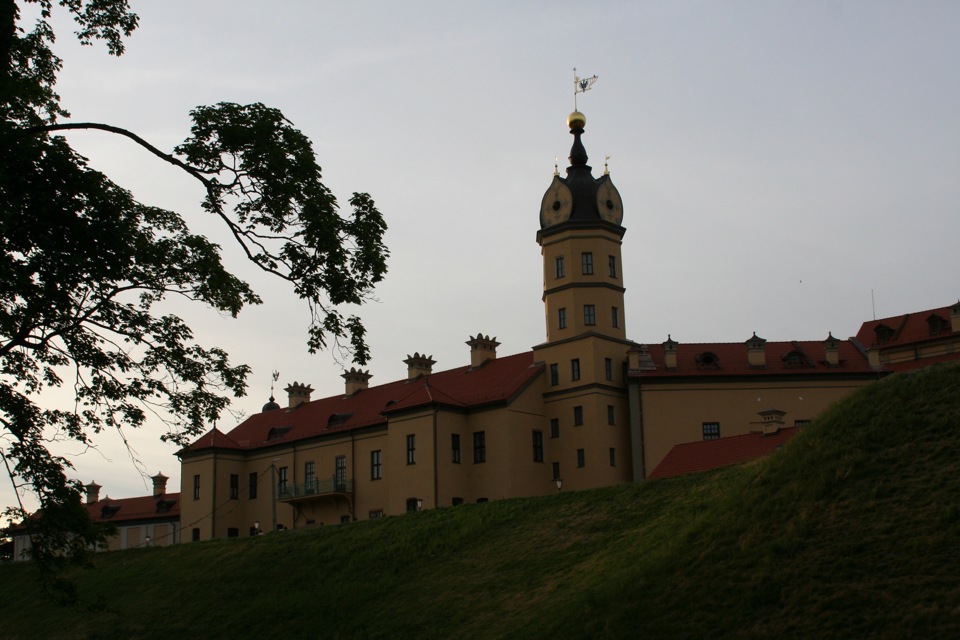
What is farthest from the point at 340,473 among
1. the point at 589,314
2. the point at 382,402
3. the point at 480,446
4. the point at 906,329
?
the point at 906,329

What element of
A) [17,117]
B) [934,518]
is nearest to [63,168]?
[17,117]

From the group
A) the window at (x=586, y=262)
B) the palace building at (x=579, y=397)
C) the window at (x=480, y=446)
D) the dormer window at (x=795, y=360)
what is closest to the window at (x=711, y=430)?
the palace building at (x=579, y=397)

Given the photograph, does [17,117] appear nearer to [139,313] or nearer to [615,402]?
[139,313]

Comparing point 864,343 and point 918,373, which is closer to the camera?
point 918,373

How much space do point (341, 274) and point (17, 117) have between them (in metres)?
5.93

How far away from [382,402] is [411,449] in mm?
8293

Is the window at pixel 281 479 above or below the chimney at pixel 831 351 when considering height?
below

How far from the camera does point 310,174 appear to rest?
58.1 feet

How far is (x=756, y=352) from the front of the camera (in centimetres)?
5359

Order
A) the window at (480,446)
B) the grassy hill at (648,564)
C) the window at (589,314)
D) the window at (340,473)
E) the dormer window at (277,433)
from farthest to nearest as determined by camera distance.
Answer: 1. the dormer window at (277,433)
2. the window at (340,473)
3. the window at (589,314)
4. the window at (480,446)
5. the grassy hill at (648,564)

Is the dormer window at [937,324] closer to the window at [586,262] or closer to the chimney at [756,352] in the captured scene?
the chimney at [756,352]

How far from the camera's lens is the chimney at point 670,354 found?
53375 millimetres

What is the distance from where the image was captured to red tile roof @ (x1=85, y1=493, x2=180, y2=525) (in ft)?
250

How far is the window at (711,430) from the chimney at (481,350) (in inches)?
557
